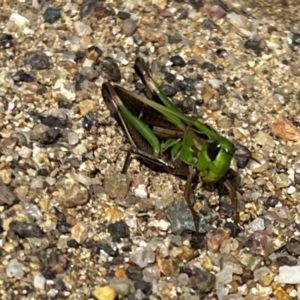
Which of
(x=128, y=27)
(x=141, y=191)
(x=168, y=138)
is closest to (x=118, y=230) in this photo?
(x=141, y=191)

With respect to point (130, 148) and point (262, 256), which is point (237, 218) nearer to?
point (262, 256)

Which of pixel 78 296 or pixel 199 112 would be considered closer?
pixel 78 296

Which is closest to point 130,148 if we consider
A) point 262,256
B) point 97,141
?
point 97,141

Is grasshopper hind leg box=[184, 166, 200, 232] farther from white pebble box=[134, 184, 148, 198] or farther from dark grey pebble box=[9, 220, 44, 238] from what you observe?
dark grey pebble box=[9, 220, 44, 238]

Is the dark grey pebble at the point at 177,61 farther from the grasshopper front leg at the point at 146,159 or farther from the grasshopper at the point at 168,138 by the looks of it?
the grasshopper front leg at the point at 146,159

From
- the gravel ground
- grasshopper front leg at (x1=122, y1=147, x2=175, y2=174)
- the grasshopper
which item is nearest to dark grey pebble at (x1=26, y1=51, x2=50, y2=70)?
the gravel ground

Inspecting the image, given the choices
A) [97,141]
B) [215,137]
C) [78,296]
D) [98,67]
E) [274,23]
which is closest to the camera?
[78,296]
